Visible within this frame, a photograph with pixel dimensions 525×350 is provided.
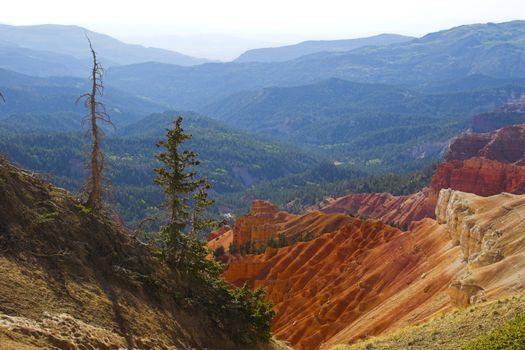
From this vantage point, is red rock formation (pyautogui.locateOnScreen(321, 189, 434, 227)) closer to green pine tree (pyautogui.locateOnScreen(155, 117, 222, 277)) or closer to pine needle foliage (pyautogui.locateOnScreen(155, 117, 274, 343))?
pine needle foliage (pyautogui.locateOnScreen(155, 117, 274, 343))

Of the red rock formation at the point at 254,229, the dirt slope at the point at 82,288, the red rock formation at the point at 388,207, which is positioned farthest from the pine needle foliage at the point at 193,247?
the red rock formation at the point at 388,207

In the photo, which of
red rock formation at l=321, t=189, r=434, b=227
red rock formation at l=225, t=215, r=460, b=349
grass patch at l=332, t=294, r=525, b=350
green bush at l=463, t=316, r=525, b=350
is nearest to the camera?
green bush at l=463, t=316, r=525, b=350

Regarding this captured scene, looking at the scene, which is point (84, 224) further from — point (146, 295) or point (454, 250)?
point (454, 250)

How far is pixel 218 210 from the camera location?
563 feet

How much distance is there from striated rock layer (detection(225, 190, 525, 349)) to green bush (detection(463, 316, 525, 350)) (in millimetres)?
11073

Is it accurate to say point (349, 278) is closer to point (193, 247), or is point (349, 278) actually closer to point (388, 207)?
point (193, 247)

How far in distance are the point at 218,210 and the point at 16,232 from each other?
492 ft

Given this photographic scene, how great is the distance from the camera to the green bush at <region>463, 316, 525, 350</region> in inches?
759

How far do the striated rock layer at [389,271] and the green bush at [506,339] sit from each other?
36.3 ft

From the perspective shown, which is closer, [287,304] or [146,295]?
[146,295]

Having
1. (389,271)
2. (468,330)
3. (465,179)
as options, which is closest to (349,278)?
(389,271)

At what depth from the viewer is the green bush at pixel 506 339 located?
19.3m

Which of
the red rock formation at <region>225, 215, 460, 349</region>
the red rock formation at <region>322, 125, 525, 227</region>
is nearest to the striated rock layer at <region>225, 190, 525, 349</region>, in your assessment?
the red rock formation at <region>225, 215, 460, 349</region>

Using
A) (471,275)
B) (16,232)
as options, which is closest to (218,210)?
(471,275)
